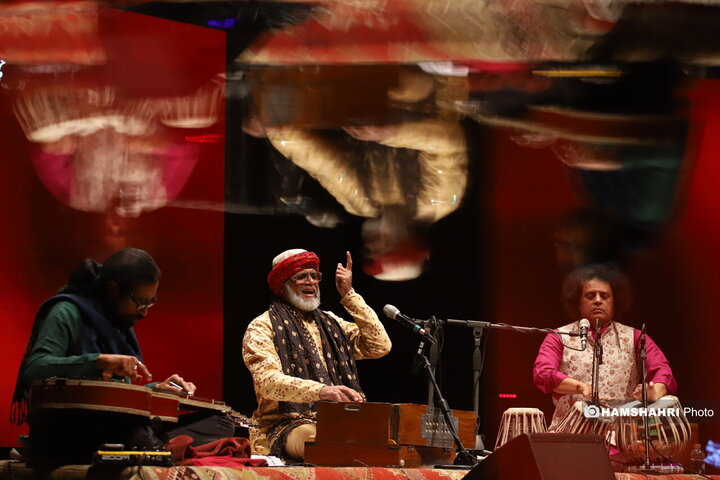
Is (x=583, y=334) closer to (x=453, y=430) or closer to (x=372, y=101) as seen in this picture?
(x=453, y=430)

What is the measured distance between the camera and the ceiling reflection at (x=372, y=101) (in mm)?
6117

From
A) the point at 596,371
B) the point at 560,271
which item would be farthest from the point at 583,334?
the point at 560,271

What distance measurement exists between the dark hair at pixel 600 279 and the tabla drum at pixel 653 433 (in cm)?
136

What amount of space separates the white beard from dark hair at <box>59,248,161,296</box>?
178cm

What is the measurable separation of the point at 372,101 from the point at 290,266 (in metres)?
1.59

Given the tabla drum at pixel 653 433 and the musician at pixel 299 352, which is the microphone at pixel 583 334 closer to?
the tabla drum at pixel 653 433

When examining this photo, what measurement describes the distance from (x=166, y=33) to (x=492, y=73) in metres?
2.12

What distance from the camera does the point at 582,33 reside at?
691 cm

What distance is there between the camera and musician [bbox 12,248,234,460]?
342cm

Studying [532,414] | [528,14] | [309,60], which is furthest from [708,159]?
[309,60]

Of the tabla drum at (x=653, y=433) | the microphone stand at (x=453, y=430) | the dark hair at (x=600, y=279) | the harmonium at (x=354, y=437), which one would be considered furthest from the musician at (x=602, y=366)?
A: the harmonium at (x=354, y=437)

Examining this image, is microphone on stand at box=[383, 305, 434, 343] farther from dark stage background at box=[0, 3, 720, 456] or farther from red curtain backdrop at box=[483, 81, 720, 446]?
red curtain backdrop at box=[483, 81, 720, 446]

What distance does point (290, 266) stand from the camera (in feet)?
18.2

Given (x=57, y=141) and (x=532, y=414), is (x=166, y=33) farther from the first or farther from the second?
(x=532, y=414)
